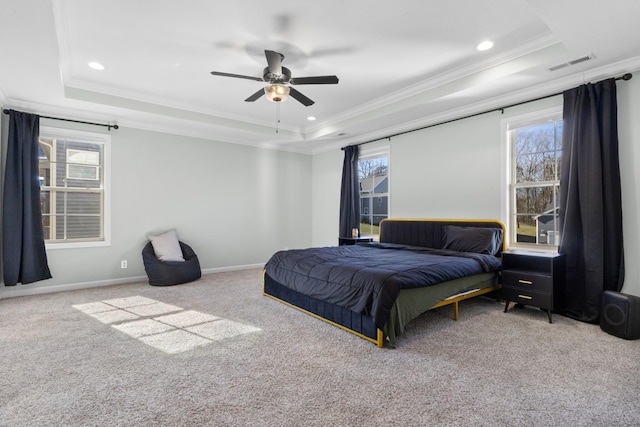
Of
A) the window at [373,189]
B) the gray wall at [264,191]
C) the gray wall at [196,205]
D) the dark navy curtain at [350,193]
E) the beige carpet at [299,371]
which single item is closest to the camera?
the beige carpet at [299,371]

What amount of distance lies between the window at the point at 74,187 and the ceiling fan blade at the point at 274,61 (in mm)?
3299

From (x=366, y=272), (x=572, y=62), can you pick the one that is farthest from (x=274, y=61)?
(x=572, y=62)

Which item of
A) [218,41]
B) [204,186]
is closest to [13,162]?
[204,186]

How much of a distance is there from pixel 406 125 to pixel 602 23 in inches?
110

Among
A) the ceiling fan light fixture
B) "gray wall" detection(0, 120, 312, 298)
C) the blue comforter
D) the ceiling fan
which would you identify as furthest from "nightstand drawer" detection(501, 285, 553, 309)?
"gray wall" detection(0, 120, 312, 298)

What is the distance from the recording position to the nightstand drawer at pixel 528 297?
325 centimetres

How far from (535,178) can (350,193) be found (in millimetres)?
3024

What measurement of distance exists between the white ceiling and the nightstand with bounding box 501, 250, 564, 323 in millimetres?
1951

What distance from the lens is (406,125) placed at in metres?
5.20

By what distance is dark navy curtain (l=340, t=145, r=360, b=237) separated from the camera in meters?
6.17

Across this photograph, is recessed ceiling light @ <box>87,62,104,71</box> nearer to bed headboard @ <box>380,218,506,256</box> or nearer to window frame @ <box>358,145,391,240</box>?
window frame @ <box>358,145,391,240</box>

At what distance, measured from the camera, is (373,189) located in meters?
6.18

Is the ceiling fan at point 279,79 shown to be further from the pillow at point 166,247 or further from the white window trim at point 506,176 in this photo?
the pillow at point 166,247

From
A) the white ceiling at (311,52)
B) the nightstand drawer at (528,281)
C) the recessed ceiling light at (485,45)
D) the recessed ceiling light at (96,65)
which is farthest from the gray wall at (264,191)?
the recessed ceiling light at (96,65)
